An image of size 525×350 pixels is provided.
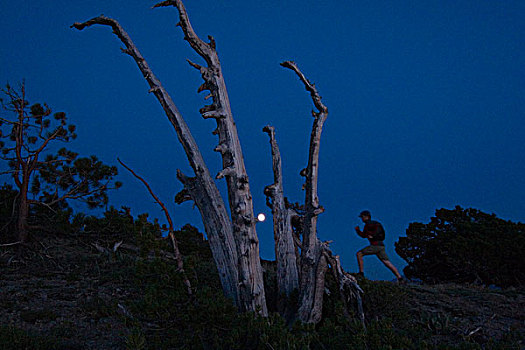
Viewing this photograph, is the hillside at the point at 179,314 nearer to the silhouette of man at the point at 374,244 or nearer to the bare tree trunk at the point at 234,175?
the bare tree trunk at the point at 234,175

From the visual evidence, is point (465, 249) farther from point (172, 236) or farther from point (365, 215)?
point (172, 236)

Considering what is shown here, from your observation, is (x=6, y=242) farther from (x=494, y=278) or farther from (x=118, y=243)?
(x=494, y=278)

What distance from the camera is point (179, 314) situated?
527 cm

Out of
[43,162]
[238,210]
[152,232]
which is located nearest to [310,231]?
[238,210]

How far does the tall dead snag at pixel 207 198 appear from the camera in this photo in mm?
6586

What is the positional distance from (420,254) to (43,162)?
48.8 feet

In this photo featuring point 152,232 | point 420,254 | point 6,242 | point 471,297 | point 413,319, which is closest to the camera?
point 152,232

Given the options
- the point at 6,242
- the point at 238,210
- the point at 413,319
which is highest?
the point at 6,242

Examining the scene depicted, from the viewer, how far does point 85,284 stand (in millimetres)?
8984

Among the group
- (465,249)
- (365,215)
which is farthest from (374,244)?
(465,249)

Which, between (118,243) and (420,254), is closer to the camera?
(118,243)

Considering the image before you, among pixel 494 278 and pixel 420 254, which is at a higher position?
pixel 420 254

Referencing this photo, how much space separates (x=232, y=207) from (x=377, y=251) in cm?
491

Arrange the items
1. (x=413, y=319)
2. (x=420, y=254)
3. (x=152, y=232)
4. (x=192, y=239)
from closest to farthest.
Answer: (x=152, y=232) < (x=413, y=319) < (x=420, y=254) < (x=192, y=239)
